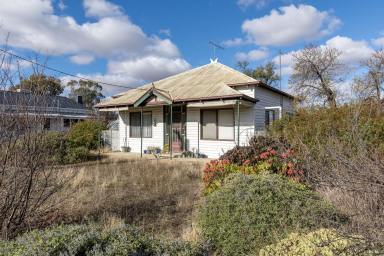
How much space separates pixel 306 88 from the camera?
26.3 meters

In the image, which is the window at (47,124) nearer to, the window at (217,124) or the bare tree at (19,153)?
the bare tree at (19,153)

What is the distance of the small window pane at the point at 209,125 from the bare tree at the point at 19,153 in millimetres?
12339

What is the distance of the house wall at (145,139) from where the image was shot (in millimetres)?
18375

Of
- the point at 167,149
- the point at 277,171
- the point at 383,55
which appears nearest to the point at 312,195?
the point at 277,171

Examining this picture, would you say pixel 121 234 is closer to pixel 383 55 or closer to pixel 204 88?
pixel 204 88

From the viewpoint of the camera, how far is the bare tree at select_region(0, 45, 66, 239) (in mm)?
4176

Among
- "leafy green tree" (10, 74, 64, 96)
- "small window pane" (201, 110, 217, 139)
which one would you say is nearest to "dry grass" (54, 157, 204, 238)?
"leafy green tree" (10, 74, 64, 96)

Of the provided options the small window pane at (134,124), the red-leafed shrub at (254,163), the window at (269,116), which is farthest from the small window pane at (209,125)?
the red-leafed shrub at (254,163)

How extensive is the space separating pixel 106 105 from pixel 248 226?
16601 millimetres

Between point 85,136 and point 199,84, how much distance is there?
6828mm

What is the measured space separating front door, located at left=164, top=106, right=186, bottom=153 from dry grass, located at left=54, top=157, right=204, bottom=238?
260 inches

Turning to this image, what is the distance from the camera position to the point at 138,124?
19.5m

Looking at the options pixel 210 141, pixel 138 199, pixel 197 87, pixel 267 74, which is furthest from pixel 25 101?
pixel 267 74

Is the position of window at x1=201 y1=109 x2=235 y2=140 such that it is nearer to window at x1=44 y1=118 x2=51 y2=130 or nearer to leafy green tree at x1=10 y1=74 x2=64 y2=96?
window at x1=44 y1=118 x2=51 y2=130
